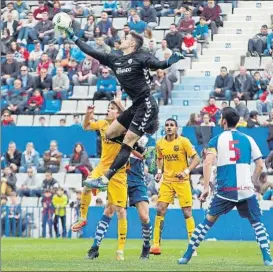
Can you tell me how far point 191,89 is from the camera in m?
34.0

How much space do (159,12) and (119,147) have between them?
61.5 ft

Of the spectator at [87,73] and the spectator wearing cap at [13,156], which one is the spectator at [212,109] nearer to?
the spectator at [87,73]

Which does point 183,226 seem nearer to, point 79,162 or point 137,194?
point 79,162

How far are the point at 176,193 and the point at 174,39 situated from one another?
13.9m

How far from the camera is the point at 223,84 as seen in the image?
3256 centimetres

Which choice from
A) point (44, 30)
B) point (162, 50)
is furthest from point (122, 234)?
point (44, 30)

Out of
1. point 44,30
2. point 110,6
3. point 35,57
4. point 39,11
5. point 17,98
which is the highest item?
point 110,6

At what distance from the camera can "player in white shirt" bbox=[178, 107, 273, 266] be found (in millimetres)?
16234

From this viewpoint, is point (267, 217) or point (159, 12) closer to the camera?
point (267, 217)

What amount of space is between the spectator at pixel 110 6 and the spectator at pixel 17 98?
14.4ft

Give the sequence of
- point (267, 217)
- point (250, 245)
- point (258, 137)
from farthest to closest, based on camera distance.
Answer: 1. point (258, 137)
2. point (267, 217)
3. point (250, 245)

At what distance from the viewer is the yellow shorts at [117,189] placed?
1848 centimetres

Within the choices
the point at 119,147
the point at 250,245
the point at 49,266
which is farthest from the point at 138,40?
the point at 250,245

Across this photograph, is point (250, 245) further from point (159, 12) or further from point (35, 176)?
point (159, 12)
